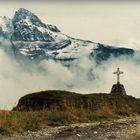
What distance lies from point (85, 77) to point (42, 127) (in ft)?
483

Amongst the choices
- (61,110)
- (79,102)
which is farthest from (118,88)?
(61,110)

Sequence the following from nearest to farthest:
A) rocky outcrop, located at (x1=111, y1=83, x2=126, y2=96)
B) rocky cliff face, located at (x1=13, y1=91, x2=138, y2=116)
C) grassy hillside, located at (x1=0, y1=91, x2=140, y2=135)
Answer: grassy hillside, located at (x1=0, y1=91, x2=140, y2=135) → rocky cliff face, located at (x1=13, y1=91, x2=138, y2=116) → rocky outcrop, located at (x1=111, y1=83, x2=126, y2=96)

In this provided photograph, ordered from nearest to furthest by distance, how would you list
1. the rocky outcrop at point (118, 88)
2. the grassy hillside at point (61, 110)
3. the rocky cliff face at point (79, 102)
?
the grassy hillside at point (61, 110)
the rocky cliff face at point (79, 102)
the rocky outcrop at point (118, 88)

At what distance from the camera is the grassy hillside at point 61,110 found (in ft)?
65.0

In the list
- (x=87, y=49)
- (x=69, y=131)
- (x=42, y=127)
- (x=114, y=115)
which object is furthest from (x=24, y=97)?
(x=87, y=49)

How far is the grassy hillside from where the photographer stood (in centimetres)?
1980

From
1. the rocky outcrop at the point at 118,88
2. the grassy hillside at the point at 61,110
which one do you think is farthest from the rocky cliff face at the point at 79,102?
the rocky outcrop at the point at 118,88

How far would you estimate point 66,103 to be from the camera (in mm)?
24469

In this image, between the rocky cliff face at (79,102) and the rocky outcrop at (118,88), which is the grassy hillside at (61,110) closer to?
the rocky cliff face at (79,102)

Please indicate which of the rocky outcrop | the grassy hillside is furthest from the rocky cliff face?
the rocky outcrop

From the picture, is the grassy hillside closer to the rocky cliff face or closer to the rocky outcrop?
the rocky cliff face

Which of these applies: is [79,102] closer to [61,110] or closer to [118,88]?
[61,110]

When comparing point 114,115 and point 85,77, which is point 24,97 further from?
point 85,77

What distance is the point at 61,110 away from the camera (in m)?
23.4
